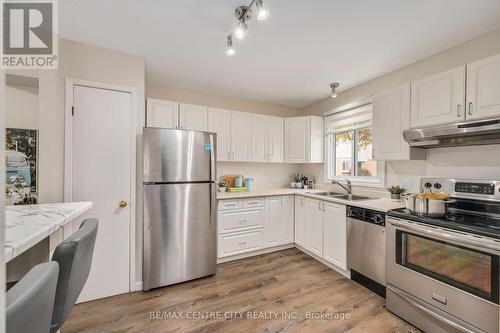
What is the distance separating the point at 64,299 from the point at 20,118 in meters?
1.83

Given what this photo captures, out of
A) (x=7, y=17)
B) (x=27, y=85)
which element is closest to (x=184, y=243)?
(x=27, y=85)

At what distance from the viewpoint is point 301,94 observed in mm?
3365

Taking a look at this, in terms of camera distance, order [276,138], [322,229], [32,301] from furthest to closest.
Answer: [276,138] < [322,229] < [32,301]

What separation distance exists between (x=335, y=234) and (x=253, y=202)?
1.14m

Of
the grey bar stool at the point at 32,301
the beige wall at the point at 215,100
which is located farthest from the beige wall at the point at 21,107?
the grey bar stool at the point at 32,301

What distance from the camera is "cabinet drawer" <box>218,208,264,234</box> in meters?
2.76

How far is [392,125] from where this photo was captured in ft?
7.43

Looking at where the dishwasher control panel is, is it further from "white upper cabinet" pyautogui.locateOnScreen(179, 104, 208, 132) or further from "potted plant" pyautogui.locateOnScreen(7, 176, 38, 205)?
"potted plant" pyautogui.locateOnScreen(7, 176, 38, 205)

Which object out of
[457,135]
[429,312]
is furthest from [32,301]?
[457,135]

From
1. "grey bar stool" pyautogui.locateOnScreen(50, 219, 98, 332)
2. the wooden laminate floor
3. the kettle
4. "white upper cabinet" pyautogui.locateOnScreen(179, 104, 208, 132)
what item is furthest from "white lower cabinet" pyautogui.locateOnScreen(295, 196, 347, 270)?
"grey bar stool" pyautogui.locateOnScreen(50, 219, 98, 332)

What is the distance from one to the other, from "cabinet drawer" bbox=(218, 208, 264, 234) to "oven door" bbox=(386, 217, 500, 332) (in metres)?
1.59

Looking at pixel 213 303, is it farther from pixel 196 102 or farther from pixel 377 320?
pixel 196 102

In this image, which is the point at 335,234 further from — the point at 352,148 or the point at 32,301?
the point at 32,301

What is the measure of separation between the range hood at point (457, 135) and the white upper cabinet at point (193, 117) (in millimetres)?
2439
